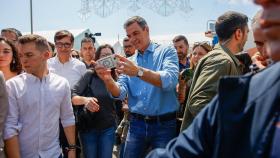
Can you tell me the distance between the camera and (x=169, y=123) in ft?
11.0

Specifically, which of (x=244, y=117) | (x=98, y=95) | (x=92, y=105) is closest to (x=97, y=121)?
(x=98, y=95)

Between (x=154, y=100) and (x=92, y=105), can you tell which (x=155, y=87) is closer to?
(x=154, y=100)

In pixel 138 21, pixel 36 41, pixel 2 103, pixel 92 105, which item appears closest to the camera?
pixel 2 103

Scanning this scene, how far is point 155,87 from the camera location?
3.32 meters

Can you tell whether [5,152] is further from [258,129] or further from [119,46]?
[119,46]

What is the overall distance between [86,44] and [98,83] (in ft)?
7.64

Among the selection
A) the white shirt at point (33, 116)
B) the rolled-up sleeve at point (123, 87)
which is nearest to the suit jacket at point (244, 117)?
the white shirt at point (33, 116)

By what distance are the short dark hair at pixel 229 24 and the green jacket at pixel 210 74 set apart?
25cm

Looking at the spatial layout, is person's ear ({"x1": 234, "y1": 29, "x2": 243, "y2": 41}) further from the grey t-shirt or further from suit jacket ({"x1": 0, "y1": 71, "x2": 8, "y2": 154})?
suit jacket ({"x1": 0, "y1": 71, "x2": 8, "y2": 154})

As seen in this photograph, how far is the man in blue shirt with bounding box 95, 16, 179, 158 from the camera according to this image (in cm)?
329

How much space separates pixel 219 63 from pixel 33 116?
1.53 m

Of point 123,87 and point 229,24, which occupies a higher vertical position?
point 229,24

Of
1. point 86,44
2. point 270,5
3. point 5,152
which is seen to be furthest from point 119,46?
point 270,5

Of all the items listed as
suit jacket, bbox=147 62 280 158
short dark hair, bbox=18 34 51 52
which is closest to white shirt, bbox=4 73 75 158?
short dark hair, bbox=18 34 51 52
